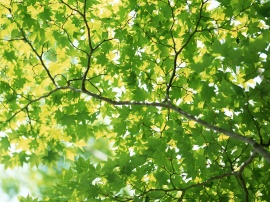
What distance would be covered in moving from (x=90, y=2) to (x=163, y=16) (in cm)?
86

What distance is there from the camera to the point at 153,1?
3664 millimetres

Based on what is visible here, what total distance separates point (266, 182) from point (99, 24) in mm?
2487

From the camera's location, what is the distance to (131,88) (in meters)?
3.61

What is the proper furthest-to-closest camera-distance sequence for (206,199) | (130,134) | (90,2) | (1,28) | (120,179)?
(1,28) → (130,134) → (90,2) → (206,199) → (120,179)

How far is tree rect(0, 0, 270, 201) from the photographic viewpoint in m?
3.00

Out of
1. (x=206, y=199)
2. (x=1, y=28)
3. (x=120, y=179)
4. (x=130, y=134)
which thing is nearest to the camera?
(x=120, y=179)

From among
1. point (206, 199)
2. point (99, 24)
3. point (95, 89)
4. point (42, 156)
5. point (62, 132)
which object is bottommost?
point (206, 199)

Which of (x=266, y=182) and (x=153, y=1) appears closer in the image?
(x=266, y=182)

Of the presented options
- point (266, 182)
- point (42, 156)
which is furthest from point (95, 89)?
point (266, 182)

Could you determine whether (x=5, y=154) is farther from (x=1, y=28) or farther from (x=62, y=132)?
(x=1, y=28)

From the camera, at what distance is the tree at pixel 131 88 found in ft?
9.84

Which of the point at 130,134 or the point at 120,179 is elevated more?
the point at 130,134

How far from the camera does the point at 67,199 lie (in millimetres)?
2896

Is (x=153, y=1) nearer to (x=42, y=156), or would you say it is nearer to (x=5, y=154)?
(x=42, y=156)
